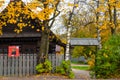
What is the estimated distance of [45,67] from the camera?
27.0 metres

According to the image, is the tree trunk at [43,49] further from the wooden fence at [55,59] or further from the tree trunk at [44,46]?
the wooden fence at [55,59]

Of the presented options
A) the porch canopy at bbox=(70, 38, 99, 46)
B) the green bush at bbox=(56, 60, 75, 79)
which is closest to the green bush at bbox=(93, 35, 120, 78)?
the green bush at bbox=(56, 60, 75, 79)

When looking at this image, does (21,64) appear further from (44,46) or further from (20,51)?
(20,51)

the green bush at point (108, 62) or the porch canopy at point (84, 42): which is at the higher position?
the porch canopy at point (84, 42)

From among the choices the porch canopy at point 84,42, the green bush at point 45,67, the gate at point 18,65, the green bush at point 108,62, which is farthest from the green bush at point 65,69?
the gate at point 18,65

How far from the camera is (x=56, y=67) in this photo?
27891 mm

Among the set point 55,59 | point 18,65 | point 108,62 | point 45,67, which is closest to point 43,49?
point 55,59

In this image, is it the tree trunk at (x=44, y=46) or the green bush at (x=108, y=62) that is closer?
the green bush at (x=108, y=62)

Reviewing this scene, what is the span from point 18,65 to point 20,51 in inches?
256

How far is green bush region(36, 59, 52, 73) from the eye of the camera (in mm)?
26609

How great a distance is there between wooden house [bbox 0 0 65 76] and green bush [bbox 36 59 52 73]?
155 cm

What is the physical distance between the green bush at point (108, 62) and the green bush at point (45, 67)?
3.72m

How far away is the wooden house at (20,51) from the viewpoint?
28359 millimetres

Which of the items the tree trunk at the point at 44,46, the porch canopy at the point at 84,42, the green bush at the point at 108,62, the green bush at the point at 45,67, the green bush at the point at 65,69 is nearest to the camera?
the green bush at the point at 108,62
